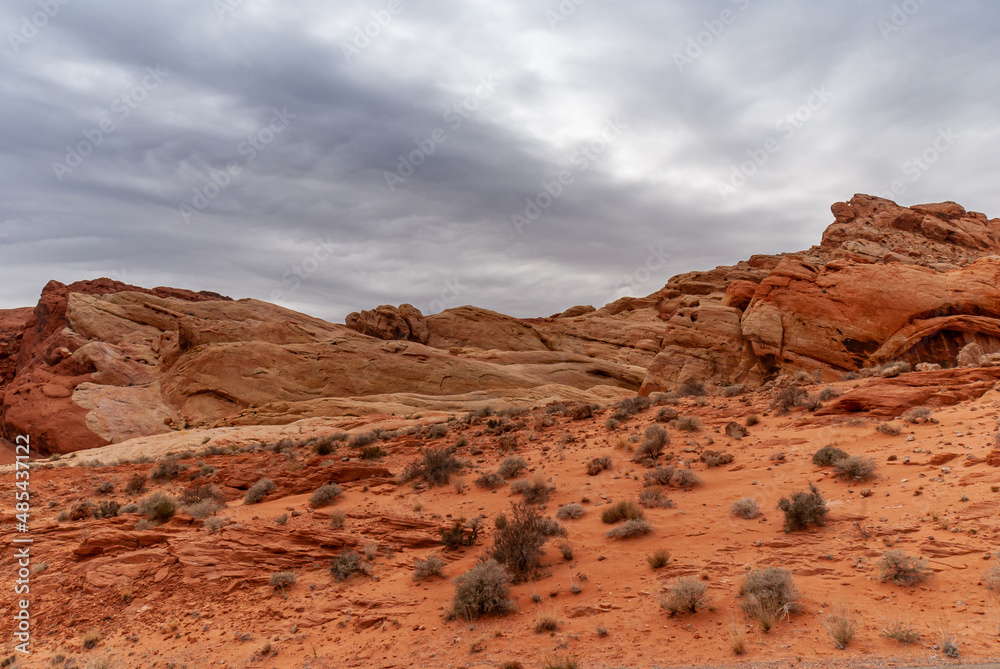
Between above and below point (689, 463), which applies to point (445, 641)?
below

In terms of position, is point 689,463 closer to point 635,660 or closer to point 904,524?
point 904,524

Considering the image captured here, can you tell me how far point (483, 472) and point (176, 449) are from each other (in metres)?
18.7

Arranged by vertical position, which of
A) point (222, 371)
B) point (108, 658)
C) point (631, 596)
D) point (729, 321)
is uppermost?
point (729, 321)

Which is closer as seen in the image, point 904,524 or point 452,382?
point 904,524

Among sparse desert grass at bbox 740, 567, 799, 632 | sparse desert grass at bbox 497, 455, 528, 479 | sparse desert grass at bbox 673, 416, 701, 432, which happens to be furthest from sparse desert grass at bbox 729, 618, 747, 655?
sparse desert grass at bbox 673, 416, 701, 432

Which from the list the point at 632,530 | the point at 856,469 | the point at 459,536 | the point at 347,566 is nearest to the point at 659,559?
Answer: the point at 632,530

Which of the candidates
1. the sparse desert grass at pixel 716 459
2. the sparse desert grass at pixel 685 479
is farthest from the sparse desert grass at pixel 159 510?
the sparse desert grass at pixel 716 459

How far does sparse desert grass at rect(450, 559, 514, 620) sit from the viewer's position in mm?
6984

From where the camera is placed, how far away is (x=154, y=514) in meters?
11.2

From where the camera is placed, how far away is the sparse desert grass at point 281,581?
325 inches

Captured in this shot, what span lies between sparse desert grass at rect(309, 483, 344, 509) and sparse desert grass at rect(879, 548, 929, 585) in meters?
10.4

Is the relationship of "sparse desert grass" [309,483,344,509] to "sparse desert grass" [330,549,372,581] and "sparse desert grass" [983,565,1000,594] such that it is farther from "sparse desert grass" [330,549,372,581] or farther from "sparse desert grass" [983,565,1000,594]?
"sparse desert grass" [983,565,1000,594]

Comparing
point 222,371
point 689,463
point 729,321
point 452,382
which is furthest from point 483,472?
point 222,371

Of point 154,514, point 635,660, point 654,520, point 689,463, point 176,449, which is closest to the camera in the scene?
point 635,660
